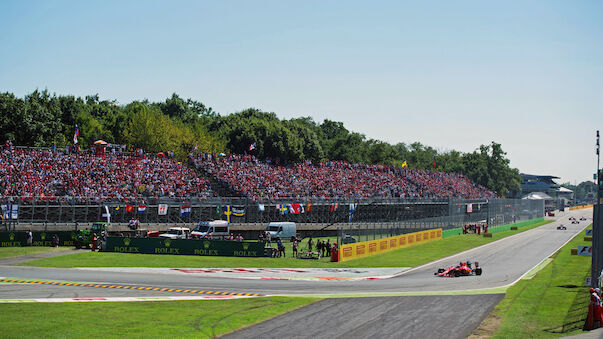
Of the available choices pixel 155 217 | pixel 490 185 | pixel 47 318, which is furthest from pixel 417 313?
pixel 490 185

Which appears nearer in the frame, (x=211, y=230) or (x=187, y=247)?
(x=187, y=247)

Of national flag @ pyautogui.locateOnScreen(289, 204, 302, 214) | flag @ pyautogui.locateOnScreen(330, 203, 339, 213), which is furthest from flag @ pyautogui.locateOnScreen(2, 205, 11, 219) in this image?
flag @ pyautogui.locateOnScreen(330, 203, 339, 213)

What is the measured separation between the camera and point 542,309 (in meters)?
25.7

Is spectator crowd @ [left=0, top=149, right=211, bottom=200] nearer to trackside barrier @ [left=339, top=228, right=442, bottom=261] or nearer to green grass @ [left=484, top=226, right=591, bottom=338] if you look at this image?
trackside barrier @ [left=339, top=228, right=442, bottom=261]

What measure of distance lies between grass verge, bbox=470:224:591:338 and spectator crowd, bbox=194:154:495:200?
34.0m

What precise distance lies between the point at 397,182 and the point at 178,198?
47232 millimetres

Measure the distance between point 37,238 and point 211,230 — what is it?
14360mm

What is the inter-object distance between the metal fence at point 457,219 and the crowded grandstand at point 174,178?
1041 cm

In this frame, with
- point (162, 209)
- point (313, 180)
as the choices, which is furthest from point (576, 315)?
point (313, 180)

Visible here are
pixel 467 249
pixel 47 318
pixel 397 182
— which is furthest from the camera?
pixel 397 182

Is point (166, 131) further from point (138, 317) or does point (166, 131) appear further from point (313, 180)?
point (138, 317)

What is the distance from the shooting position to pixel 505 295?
3033 centimetres

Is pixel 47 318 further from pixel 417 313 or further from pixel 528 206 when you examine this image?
pixel 528 206

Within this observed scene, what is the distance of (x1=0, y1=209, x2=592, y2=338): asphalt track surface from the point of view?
21.8m
